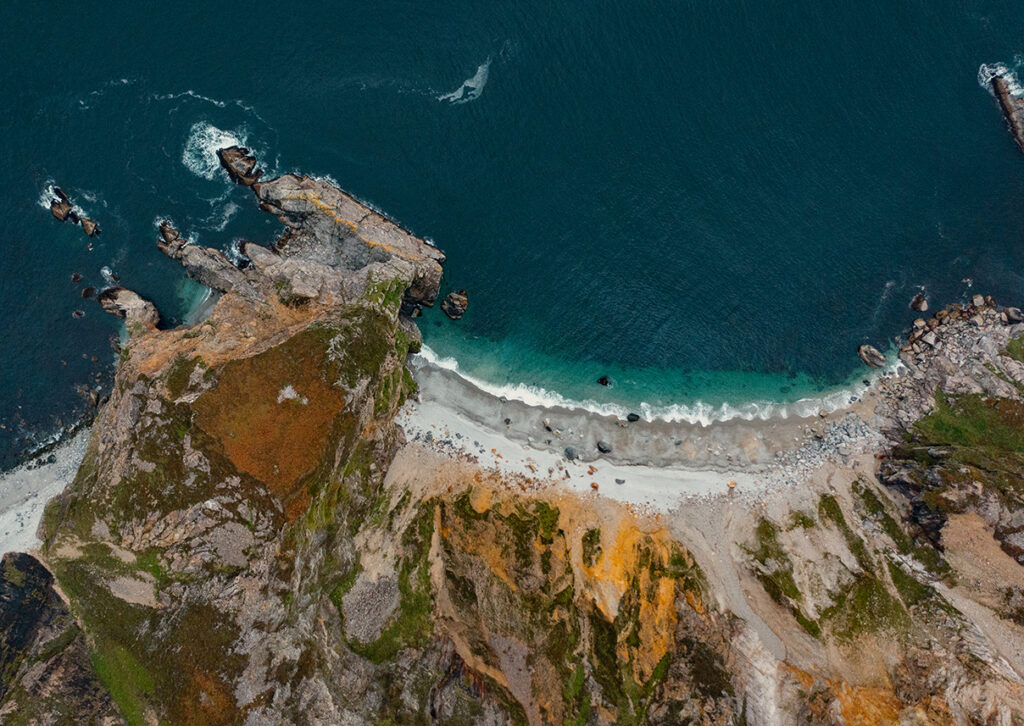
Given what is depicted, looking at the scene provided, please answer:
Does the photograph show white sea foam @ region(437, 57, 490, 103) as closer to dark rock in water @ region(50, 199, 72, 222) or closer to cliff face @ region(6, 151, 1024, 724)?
cliff face @ region(6, 151, 1024, 724)

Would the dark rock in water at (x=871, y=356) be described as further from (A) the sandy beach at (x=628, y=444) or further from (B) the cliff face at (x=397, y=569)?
(B) the cliff face at (x=397, y=569)

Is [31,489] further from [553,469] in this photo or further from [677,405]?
[677,405]

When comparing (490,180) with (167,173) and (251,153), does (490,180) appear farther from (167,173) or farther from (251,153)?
(167,173)

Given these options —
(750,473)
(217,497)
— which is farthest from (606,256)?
(217,497)

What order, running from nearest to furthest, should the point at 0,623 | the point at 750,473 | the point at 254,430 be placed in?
the point at 254,430, the point at 0,623, the point at 750,473

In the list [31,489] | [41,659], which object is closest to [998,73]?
[31,489]

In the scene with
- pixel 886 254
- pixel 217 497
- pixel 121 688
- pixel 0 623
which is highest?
pixel 886 254
